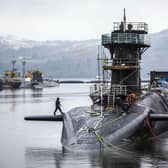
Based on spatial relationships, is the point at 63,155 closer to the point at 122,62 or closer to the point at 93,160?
the point at 93,160

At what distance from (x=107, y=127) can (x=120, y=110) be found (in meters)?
6.51

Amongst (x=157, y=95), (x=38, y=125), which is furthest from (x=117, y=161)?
(x=38, y=125)

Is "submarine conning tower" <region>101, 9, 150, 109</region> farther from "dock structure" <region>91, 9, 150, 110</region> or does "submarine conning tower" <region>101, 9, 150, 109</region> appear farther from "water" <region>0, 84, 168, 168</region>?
"water" <region>0, 84, 168, 168</region>

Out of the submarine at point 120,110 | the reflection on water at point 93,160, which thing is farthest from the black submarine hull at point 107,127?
the reflection on water at point 93,160

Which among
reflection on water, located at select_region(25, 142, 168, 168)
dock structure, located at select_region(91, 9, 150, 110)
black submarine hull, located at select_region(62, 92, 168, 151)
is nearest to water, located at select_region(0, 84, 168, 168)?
reflection on water, located at select_region(25, 142, 168, 168)

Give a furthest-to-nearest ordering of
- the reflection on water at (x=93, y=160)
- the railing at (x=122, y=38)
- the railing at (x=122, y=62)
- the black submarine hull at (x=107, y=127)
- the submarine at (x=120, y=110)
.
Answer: the railing at (x=122, y=38) < the railing at (x=122, y=62) < the submarine at (x=120, y=110) < the black submarine hull at (x=107, y=127) < the reflection on water at (x=93, y=160)

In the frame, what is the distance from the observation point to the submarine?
34125mm

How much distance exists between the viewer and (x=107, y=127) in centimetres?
3528

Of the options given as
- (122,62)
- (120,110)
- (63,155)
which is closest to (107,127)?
(63,155)

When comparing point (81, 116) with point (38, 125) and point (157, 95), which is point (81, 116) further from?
point (38, 125)

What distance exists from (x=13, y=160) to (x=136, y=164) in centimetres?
784

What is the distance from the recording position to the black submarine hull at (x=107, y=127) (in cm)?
3319

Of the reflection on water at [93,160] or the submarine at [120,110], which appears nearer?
the reflection on water at [93,160]

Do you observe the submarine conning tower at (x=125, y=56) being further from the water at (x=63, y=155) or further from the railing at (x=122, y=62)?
the water at (x=63, y=155)
